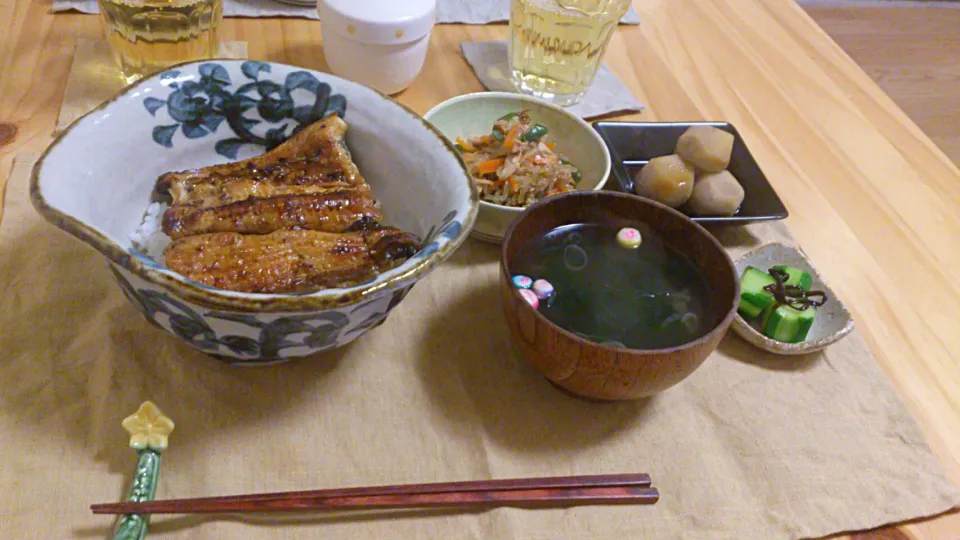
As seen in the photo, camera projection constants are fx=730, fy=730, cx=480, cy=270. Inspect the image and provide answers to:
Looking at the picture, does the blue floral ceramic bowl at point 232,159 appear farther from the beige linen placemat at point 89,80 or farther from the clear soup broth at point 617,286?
the beige linen placemat at point 89,80

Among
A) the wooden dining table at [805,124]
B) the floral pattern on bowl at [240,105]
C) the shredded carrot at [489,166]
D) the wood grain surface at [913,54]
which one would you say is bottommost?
the wood grain surface at [913,54]

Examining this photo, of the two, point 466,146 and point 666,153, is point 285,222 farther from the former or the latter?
point 666,153

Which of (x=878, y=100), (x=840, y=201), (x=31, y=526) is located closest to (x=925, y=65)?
(x=878, y=100)

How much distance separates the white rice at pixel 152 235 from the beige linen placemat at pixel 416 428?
2.5 inches

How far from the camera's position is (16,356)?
0.75 metres

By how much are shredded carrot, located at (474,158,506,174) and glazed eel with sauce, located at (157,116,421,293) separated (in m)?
0.19

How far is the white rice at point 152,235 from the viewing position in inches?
33.0

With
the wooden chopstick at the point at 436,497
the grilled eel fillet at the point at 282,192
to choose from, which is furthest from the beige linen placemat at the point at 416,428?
the grilled eel fillet at the point at 282,192

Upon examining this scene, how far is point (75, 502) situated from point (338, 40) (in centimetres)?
75

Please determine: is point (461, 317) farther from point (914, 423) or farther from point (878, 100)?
point (878, 100)

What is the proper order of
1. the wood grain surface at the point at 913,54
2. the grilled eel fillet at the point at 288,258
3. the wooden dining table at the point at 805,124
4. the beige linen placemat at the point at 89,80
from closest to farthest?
the grilled eel fillet at the point at 288,258
the wooden dining table at the point at 805,124
the beige linen placemat at the point at 89,80
the wood grain surface at the point at 913,54

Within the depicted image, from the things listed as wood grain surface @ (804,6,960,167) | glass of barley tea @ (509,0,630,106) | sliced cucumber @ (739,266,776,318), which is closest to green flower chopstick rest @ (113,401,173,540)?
sliced cucumber @ (739,266,776,318)

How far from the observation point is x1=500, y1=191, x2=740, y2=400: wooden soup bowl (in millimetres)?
712

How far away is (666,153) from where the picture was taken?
116 centimetres
